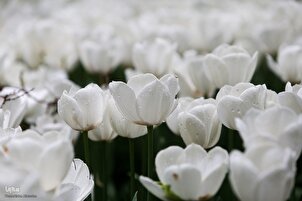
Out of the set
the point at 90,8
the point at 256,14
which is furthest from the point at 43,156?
the point at 90,8

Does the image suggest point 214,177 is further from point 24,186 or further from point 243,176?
point 24,186

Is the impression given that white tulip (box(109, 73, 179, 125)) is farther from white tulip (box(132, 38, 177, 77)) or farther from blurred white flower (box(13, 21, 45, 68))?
blurred white flower (box(13, 21, 45, 68))

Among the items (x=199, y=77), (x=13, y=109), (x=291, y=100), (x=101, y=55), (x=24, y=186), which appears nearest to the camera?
(x=24, y=186)

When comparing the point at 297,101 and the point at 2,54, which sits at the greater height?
the point at 297,101

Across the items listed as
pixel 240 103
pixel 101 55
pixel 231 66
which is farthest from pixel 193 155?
pixel 101 55

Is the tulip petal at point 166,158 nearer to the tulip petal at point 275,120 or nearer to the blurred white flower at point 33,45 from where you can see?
the tulip petal at point 275,120

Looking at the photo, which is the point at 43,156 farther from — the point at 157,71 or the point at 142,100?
the point at 157,71
